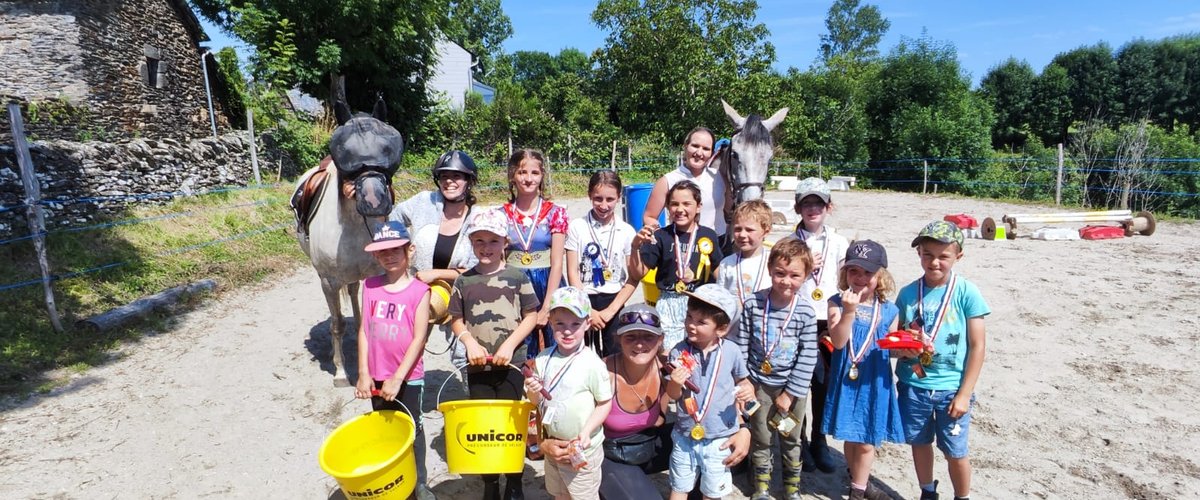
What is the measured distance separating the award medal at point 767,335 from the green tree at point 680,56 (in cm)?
2018

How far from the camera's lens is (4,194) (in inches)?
247

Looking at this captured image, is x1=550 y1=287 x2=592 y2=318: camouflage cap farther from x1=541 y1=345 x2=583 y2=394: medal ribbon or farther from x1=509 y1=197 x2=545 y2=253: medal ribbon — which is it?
x1=509 y1=197 x2=545 y2=253: medal ribbon

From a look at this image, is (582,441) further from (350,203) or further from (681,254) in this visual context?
(350,203)

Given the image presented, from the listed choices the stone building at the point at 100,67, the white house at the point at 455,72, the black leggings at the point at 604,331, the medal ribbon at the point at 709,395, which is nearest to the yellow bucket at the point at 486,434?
the black leggings at the point at 604,331

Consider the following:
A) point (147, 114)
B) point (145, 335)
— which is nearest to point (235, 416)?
point (145, 335)

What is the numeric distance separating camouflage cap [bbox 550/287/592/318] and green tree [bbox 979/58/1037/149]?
31.3 metres

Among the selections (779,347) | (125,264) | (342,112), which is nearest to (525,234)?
(779,347)

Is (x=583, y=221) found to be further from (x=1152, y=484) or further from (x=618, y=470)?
(x=1152, y=484)

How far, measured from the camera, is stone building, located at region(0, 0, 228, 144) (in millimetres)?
10102

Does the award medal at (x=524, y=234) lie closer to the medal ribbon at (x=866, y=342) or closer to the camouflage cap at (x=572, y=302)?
the camouflage cap at (x=572, y=302)

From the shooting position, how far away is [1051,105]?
86.1ft

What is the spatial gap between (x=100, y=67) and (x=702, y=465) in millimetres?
14551

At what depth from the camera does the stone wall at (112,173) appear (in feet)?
21.0

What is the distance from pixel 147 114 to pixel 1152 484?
1697cm
